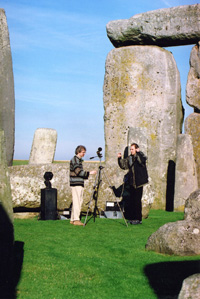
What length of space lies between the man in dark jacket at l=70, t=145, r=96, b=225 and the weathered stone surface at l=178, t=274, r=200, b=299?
17.9ft

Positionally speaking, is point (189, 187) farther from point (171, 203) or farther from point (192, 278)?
point (192, 278)

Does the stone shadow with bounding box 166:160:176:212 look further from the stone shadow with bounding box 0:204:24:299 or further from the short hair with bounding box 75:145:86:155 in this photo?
the stone shadow with bounding box 0:204:24:299

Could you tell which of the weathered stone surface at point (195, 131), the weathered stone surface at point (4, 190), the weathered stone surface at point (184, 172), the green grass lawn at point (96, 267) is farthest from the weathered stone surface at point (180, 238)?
the weathered stone surface at point (195, 131)

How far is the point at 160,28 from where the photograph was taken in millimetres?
12398

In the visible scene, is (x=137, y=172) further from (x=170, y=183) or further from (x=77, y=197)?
(x=170, y=183)

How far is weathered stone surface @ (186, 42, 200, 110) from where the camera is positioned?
472 inches

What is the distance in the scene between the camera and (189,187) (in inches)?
428

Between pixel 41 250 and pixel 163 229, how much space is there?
4.79 ft

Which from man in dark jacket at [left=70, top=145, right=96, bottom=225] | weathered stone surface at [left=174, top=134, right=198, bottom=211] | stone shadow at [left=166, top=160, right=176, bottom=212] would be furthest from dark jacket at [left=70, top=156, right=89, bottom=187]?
stone shadow at [left=166, top=160, right=176, bottom=212]

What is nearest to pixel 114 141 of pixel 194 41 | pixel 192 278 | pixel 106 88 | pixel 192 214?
pixel 106 88

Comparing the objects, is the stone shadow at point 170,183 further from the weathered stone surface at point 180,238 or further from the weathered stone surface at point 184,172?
the weathered stone surface at point 180,238

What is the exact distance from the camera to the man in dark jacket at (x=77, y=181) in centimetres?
827

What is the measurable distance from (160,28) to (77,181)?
5.78m

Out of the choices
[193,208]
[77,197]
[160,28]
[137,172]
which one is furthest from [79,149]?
[160,28]
